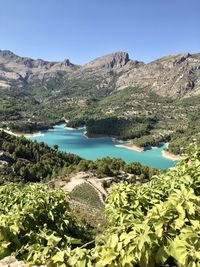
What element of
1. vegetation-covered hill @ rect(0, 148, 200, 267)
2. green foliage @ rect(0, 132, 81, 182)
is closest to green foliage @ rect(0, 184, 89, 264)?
vegetation-covered hill @ rect(0, 148, 200, 267)

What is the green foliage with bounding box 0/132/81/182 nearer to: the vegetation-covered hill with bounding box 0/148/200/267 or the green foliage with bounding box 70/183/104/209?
the green foliage with bounding box 70/183/104/209

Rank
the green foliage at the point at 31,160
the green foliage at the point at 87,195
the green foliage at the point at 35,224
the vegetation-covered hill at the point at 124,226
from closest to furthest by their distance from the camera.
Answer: the vegetation-covered hill at the point at 124,226
the green foliage at the point at 35,224
the green foliage at the point at 87,195
the green foliage at the point at 31,160

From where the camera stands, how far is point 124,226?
696 cm

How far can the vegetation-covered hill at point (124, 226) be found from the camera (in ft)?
20.3

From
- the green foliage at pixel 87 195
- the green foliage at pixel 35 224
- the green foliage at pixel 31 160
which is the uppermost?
the green foliage at pixel 35 224

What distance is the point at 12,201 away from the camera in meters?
10.8

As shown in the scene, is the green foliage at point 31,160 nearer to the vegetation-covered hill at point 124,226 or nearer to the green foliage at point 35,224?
the green foliage at point 35,224

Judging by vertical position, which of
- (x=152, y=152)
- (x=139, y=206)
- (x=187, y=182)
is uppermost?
(x=187, y=182)

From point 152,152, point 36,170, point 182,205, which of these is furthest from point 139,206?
point 152,152

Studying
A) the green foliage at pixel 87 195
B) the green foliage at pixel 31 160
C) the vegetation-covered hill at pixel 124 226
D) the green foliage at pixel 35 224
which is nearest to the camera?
the vegetation-covered hill at pixel 124 226

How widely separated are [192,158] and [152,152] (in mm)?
182229

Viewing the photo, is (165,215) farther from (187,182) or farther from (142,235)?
(187,182)

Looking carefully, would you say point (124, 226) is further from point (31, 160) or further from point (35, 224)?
point (31, 160)

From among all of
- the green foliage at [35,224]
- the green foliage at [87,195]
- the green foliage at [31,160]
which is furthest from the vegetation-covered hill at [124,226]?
the green foliage at [31,160]
